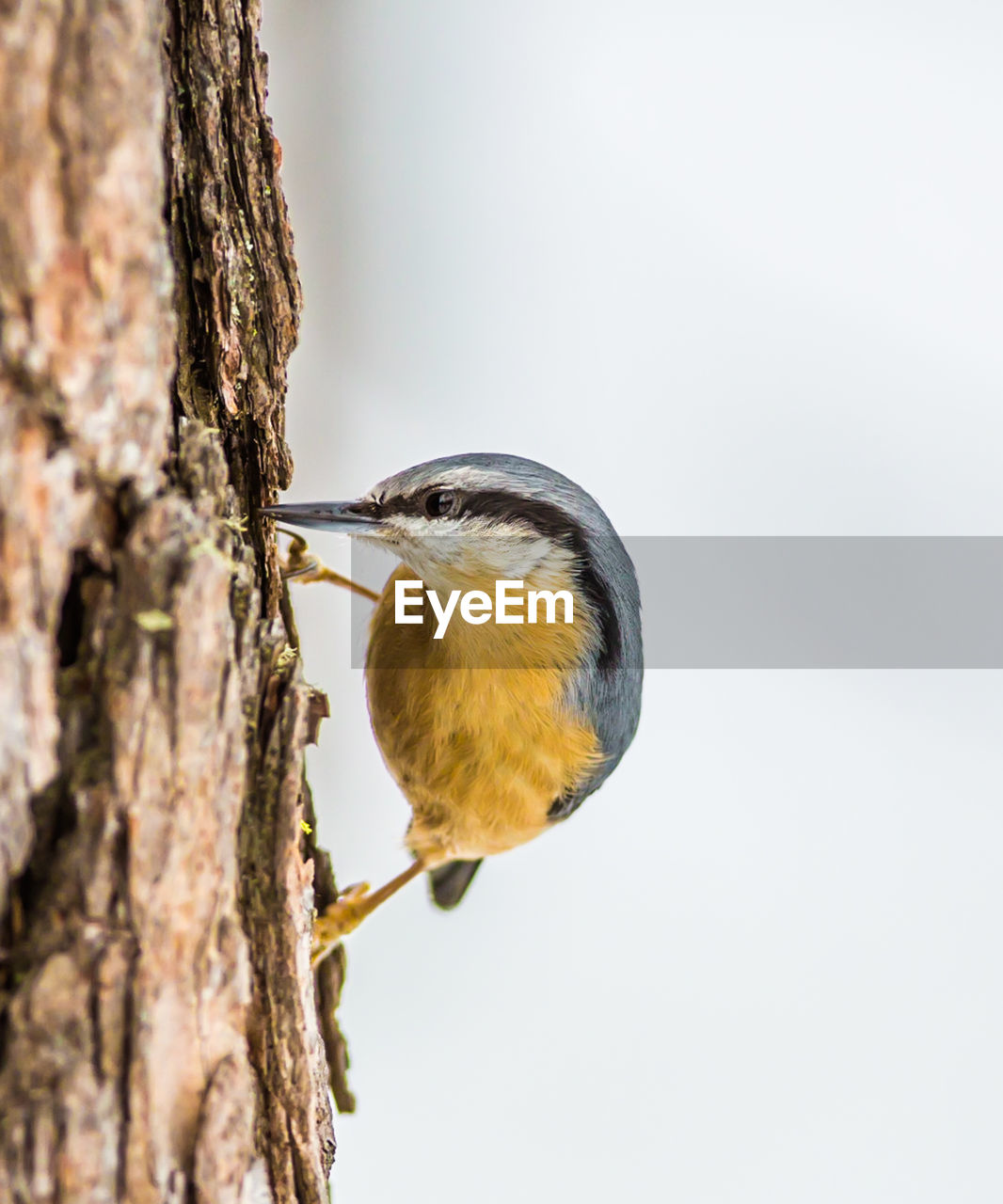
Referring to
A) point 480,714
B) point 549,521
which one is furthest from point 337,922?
point 549,521

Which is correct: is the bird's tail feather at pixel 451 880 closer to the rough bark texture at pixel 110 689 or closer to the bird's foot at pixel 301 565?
the bird's foot at pixel 301 565

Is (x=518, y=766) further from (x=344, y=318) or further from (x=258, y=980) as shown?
(x=344, y=318)

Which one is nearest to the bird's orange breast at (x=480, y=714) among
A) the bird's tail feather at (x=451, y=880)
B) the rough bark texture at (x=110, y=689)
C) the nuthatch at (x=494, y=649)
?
the nuthatch at (x=494, y=649)

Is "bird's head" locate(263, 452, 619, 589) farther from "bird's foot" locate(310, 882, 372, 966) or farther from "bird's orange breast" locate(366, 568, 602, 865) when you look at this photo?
"bird's foot" locate(310, 882, 372, 966)

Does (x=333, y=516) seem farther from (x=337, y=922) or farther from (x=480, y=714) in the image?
(x=337, y=922)

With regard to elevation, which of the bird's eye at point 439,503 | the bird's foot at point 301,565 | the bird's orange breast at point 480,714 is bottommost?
the bird's orange breast at point 480,714

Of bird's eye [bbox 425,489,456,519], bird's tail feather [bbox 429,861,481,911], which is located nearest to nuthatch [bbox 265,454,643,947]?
bird's eye [bbox 425,489,456,519]

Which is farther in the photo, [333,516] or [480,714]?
[480,714]
